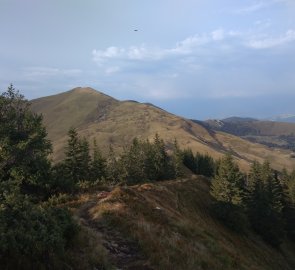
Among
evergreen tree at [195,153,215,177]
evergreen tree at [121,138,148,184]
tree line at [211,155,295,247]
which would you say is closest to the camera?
tree line at [211,155,295,247]

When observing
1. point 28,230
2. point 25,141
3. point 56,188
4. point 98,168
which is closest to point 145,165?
point 98,168

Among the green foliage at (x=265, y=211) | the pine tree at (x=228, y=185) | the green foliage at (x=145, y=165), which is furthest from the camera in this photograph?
the green foliage at (x=145, y=165)

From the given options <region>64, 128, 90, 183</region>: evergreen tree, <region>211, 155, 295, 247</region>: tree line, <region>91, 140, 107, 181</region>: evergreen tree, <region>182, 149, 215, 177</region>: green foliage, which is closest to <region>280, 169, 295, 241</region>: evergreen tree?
<region>211, 155, 295, 247</region>: tree line

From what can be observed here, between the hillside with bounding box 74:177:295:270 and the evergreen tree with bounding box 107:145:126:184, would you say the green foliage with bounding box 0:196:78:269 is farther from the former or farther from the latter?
the evergreen tree with bounding box 107:145:126:184

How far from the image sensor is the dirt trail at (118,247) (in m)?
16.9

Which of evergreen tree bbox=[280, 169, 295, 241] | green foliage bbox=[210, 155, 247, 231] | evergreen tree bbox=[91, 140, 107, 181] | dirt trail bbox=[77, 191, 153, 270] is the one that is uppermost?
dirt trail bbox=[77, 191, 153, 270]

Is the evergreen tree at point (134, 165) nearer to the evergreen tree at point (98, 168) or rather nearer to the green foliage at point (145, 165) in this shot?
the green foliage at point (145, 165)

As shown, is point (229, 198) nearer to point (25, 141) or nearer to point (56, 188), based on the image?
point (56, 188)

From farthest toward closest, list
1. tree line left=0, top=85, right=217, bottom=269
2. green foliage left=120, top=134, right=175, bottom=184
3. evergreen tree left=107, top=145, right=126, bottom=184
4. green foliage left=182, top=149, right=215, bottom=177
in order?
green foliage left=182, top=149, right=215, bottom=177 → green foliage left=120, top=134, right=175, bottom=184 → evergreen tree left=107, top=145, right=126, bottom=184 → tree line left=0, top=85, right=217, bottom=269

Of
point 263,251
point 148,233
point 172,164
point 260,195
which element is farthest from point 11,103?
point 172,164

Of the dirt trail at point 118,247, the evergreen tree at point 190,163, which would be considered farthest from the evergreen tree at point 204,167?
the dirt trail at point 118,247

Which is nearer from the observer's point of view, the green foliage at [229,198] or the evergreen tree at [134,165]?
the green foliage at [229,198]

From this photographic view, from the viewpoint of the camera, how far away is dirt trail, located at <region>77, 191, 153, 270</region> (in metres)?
16.9

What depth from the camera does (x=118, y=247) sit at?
18922 millimetres
